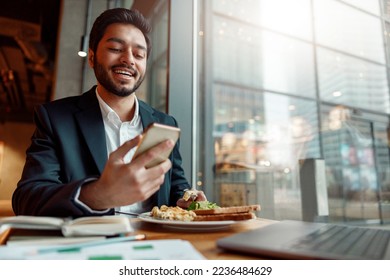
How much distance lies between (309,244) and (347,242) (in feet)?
0.28

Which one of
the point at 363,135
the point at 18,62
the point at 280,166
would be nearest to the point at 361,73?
the point at 363,135

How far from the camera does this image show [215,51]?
3.39m

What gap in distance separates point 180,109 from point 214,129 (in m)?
1.23

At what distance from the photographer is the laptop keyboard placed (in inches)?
18.2

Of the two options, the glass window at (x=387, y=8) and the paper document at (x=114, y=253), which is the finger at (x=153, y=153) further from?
the glass window at (x=387, y=8)

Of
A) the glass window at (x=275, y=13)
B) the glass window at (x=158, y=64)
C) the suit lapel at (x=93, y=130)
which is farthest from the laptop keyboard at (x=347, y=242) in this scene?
the glass window at (x=275, y=13)

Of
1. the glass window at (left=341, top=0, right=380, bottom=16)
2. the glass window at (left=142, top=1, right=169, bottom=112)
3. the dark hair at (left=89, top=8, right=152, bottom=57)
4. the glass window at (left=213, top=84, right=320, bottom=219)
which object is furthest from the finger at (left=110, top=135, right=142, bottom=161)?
the glass window at (left=341, top=0, right=380, bottom=16)

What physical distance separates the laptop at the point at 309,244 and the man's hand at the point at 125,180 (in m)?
0.21

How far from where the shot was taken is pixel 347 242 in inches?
20.6

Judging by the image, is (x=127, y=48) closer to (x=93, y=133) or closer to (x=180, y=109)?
(x=93, y=133)

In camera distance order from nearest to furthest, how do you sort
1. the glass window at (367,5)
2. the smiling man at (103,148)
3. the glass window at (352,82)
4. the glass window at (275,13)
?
the smiling man at (103,148) → the glass window at (367,5) → the glass window at (352,82) → the glass window at (275,13)

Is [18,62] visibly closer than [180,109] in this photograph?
No

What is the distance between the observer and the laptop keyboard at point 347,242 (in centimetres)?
46
